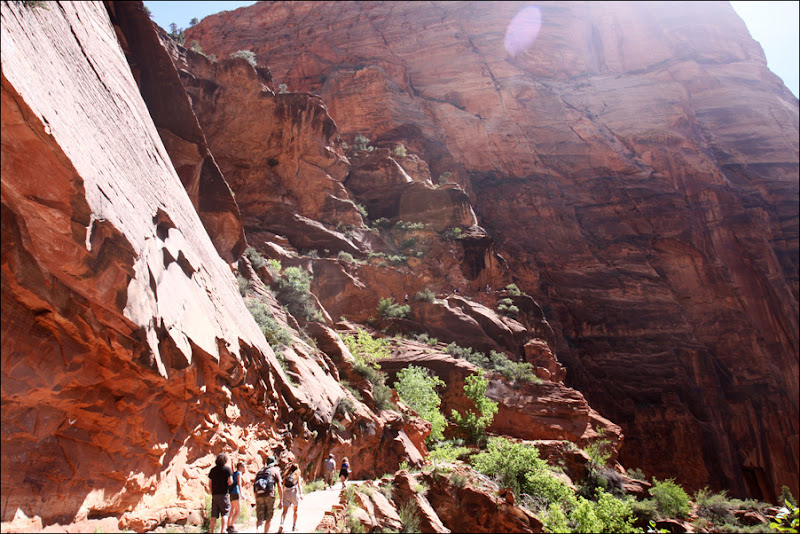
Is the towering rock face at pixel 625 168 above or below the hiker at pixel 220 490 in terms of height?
above

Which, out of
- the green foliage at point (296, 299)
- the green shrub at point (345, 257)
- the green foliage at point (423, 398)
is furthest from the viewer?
the green shrub at point (345, 257)

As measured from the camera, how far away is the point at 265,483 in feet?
26.3

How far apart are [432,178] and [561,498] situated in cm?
3589

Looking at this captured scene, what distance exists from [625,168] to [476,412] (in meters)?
38.9

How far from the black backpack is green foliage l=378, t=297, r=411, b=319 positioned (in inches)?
868

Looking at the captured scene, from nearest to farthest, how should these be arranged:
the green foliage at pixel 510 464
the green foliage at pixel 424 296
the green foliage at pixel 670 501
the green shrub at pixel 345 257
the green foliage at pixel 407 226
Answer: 1. the green foliage at pixel 510 464
2. the green foliage at pixel 670 501
3. the green foliage at pixel 424 296
4. the green shrub at pixel 345 257
5. the green foliage at pixel 407 226

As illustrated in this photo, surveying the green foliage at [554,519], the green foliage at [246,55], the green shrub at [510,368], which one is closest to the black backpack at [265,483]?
the green foliage at [554,519]

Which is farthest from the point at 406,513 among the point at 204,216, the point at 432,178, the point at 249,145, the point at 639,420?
the point at 432,178

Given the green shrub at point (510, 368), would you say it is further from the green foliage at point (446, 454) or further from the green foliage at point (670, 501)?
the green foliage at point (446, 454)

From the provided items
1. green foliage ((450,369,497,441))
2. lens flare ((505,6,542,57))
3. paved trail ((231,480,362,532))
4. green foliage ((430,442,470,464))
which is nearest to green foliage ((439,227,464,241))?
green foliage ((450,369,497,441))

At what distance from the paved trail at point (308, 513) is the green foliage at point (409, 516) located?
4.76 ft

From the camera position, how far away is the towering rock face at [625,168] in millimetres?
39531

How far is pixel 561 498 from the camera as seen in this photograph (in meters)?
15.9

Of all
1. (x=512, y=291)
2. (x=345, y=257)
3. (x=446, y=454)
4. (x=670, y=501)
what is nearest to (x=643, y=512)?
(x=670, y=501)
